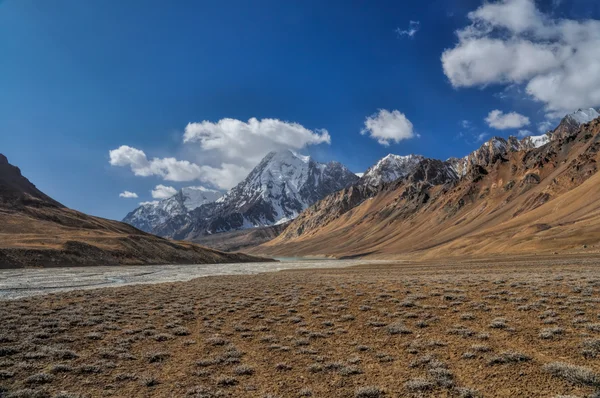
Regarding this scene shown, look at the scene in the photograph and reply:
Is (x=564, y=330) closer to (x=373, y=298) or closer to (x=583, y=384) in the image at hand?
(x=583, y=384)

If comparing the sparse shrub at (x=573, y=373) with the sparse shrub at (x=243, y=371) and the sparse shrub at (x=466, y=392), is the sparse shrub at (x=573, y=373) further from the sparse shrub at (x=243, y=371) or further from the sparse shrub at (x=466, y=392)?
the sparse shrub at (x=243, y=371)

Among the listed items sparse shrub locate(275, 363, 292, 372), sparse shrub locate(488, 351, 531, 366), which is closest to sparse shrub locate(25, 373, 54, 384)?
sparse shrub locate(275, 363, 292, 372)

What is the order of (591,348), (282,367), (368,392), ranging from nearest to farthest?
(368,392) < (591,348) < (282,367)

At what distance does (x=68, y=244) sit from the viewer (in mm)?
93688

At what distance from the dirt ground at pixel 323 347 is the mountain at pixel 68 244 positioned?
7402 cm

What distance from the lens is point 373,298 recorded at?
24297 millimetres

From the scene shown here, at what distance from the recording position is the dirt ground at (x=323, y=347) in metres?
10.7

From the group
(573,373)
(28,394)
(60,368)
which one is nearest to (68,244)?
(60,368)

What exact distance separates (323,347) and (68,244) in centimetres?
10381

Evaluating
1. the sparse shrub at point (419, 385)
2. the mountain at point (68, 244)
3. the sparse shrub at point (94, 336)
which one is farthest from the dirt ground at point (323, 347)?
the mountain at point (68, 244)

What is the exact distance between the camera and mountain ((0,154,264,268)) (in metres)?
83.8

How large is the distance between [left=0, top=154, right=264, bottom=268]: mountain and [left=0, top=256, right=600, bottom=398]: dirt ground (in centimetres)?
7402

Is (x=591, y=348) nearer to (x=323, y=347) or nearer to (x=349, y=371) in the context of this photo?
(x=349, y=371)

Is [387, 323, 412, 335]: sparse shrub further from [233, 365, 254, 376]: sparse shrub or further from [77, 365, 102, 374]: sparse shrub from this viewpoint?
[77, 365, 102, 374]: sparse shrub
